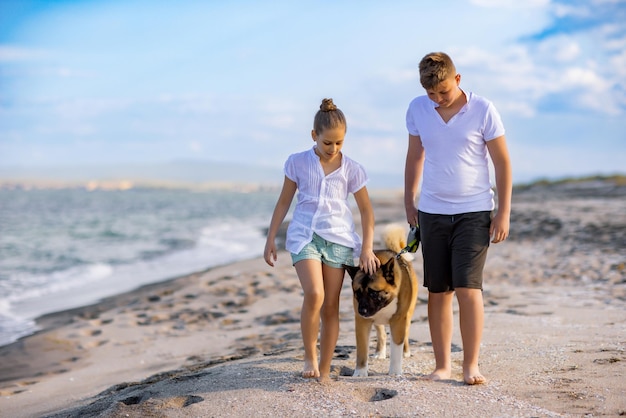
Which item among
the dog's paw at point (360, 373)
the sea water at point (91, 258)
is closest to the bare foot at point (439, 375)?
the dog's paw at point (360, 373)

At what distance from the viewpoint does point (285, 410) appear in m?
4.04

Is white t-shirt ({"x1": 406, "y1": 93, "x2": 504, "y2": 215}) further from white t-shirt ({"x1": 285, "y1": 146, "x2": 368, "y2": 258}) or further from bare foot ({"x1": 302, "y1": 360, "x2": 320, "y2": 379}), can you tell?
bare foot ({"x1": 302, "y1": 360, "x2": 320, "y2": 379})

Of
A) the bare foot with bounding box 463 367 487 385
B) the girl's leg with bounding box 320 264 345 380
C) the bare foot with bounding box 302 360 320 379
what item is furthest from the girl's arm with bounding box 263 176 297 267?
the bare foot with bounding box 463 367 487 385

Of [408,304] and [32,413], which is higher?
[408,304]

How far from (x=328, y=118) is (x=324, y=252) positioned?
955 millimetres

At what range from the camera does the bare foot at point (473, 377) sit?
4398 mm

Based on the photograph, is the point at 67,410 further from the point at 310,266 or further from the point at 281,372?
the point at 310,266

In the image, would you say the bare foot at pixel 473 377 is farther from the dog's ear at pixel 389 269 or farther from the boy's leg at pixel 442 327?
the dog's ear at pixel 389 269

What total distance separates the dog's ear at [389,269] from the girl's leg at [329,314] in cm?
31

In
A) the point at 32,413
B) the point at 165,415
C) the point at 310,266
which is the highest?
the point at 310,266

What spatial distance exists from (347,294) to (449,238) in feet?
15.2

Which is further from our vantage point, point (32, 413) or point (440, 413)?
point (32, 413)

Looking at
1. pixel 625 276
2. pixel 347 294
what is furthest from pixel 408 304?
pixel 625 276

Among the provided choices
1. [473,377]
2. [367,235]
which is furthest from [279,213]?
[473,377]
